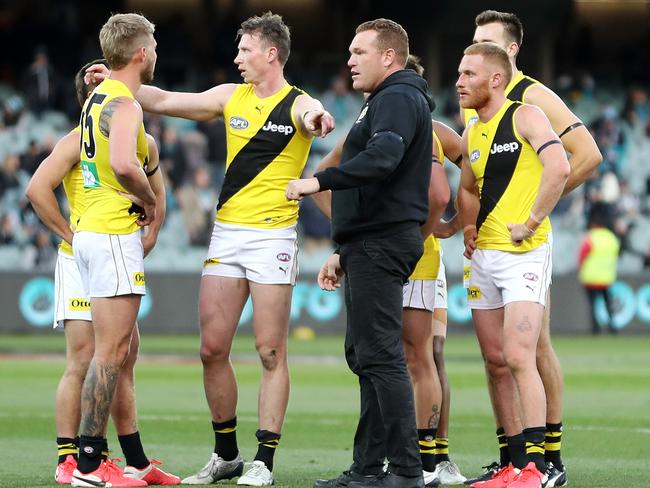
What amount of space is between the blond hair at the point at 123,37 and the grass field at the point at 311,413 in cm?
248

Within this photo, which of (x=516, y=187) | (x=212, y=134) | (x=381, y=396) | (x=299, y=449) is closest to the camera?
(x=381, y=396)

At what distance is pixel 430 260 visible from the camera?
325 inches

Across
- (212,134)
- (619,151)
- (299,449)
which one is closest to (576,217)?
(619,151)

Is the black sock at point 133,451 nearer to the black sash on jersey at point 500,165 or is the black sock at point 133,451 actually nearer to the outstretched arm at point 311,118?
the outstretched arm at point 311,118

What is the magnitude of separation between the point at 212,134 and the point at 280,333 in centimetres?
1821

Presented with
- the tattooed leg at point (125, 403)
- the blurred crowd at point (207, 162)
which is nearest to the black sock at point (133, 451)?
the tattooed leg at point (125, 403)

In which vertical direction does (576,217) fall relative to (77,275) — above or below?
Answer: above

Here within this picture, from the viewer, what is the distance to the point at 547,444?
7.95 m

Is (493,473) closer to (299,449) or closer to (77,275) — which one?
(299,449)

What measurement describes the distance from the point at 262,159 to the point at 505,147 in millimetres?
1480

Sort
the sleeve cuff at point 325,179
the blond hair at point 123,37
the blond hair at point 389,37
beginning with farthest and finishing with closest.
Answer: the blond hair at point 123,37 → the blond hair at point 389,37 → the sleeve cuff at point 325,179

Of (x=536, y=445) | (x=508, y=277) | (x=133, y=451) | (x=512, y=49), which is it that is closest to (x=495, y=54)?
(x=512, y=49)

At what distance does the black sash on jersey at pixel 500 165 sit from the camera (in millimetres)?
7746

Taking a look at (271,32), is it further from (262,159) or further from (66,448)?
(66,448)
